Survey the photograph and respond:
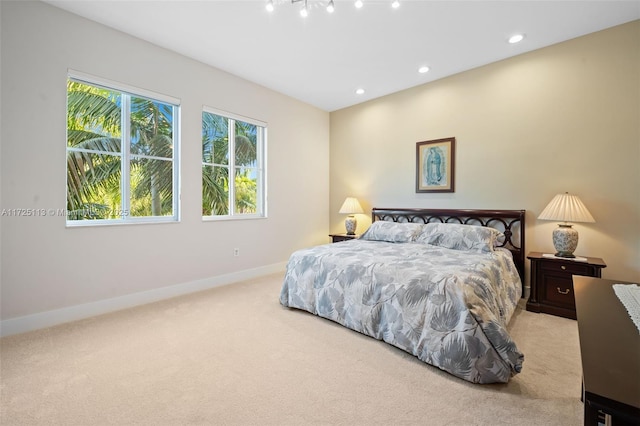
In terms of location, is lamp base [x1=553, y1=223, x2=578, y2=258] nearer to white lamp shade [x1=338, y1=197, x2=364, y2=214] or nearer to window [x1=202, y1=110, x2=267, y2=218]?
white lamp shade [x1=338, y1=197, x2=364, y2=214]

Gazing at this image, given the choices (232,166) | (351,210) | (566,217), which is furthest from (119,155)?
(566,217)

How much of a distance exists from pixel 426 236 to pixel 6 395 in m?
3.69

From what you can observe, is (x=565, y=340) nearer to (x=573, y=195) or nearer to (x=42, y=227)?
(x=573, y=195)

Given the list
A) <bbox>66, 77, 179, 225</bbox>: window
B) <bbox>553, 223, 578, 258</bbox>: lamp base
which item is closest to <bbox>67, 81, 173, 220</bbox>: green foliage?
<bbox>66, 77, 179, 225</bbox>: window

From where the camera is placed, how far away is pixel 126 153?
10.1 feet

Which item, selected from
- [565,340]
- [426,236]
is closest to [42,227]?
[426,236]

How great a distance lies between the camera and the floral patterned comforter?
1751 millimetres

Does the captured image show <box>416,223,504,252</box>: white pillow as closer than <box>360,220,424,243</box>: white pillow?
Yes

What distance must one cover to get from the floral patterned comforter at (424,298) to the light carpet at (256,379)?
124mm

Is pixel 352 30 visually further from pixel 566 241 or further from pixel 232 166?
pixel 566 241

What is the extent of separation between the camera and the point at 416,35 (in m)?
2.97

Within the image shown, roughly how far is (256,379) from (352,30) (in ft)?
10.4

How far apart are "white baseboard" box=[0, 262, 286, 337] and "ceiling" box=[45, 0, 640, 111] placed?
8.96ft

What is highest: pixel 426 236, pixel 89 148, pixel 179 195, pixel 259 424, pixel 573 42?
pixel 573 42
